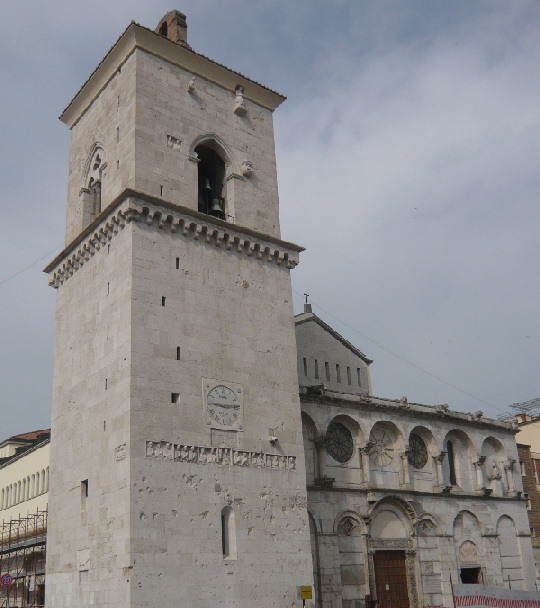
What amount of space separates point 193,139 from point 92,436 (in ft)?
36.1

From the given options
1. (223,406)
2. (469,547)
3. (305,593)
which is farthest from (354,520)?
(223,406)

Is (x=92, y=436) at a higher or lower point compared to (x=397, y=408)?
lower

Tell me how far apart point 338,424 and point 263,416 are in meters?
7.29

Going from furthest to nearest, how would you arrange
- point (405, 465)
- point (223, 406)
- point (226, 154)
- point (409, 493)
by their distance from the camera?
point (405, 465) → point (409, 493) → point (226, 154) → point (223, 406)

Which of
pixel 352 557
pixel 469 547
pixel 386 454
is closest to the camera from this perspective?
pixel 352 557

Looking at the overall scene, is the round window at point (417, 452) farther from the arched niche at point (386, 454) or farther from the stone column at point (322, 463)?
the stone column at point (322, 463)

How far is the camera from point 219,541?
840 inches

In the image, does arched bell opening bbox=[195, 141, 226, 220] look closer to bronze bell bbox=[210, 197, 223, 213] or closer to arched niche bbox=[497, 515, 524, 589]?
bronze bell bbox=[210, 197, 223, 213]

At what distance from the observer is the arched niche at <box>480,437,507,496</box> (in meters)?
35.1

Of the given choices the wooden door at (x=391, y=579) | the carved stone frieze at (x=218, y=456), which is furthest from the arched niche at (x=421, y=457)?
the carved stone frieze at (x=218, y=456)

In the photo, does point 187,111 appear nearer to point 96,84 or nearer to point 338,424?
point 96,84

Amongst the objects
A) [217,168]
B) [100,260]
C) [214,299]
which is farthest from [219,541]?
[217,168]

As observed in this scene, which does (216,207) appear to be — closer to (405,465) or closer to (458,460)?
(405,465)

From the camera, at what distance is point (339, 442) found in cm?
3012
